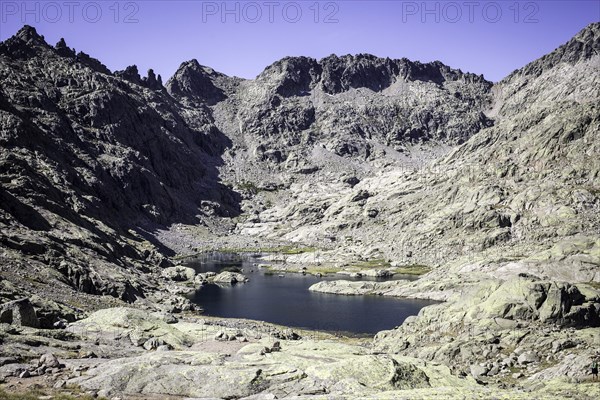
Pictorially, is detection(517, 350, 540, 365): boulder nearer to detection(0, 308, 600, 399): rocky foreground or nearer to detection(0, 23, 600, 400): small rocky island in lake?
detection(0, 23, 600, 400): small rocky island in lake

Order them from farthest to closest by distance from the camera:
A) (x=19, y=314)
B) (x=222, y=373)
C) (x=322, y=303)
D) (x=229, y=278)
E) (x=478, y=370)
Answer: (x=229, y=278), (x=322, y=303), (x=478, y=370), (x=19, y=314), (x=222, y=373)

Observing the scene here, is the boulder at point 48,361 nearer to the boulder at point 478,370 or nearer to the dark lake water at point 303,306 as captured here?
the boulder at point 478,370

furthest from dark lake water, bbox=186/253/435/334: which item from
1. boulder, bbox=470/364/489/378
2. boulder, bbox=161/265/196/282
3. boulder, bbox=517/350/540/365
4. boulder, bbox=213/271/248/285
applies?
boulder, bbox=517/350/540/365

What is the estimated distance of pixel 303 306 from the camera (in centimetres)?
11712

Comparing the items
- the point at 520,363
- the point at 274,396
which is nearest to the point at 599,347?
the point at 520,363

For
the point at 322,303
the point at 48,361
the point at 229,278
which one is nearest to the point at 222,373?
the point at 48,361

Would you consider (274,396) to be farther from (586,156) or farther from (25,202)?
(586,156)

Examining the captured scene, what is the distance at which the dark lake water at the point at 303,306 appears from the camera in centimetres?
9906

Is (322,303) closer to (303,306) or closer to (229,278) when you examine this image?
(303,306)

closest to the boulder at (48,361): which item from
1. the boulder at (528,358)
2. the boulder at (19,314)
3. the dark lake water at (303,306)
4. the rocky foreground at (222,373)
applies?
the rocky foreground at (222,373)

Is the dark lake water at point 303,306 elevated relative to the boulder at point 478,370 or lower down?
lower down

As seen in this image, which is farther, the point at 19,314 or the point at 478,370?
the point at 478,370

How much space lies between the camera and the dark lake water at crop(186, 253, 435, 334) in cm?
9906

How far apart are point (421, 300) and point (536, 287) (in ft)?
184
